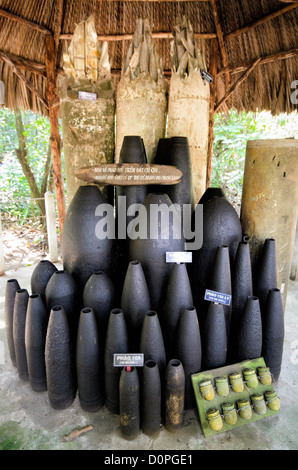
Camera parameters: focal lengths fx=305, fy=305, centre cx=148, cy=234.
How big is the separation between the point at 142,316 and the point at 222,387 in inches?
24.7

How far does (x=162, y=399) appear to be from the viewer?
69.8 inches

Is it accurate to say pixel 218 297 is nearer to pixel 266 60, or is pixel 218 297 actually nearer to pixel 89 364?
pixel 89 364

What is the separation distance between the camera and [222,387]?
1.81 m

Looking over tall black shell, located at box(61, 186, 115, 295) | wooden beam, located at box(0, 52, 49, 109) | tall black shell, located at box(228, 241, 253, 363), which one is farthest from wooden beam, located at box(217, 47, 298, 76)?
tall black shell, located at box(61, 186, 115, 295)

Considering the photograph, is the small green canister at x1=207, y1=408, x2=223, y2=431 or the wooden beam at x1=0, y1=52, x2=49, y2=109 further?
the wooden beam at x1=0, y1=52, x2=49, y2=109

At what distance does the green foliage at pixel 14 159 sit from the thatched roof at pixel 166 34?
1.94 meters

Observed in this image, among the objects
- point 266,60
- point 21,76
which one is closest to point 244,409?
point 266,60

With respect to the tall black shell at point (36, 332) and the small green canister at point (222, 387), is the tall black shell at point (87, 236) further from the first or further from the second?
the small green canister at point (222, 387)

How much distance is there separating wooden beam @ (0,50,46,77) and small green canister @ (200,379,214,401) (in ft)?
15.5

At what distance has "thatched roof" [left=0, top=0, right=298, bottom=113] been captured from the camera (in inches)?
165

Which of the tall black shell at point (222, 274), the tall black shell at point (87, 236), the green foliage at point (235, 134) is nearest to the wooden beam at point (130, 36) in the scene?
the green foliage at point (235, 134)

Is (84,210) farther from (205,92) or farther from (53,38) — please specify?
(53,38)

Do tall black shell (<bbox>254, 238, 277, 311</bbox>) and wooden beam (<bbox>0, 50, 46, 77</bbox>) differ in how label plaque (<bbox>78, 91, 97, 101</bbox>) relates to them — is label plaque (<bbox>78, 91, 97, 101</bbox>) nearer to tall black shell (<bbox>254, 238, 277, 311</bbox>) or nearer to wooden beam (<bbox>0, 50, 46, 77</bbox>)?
tall black shell (<bbox>254, 238, 277, 311</bbox>)
